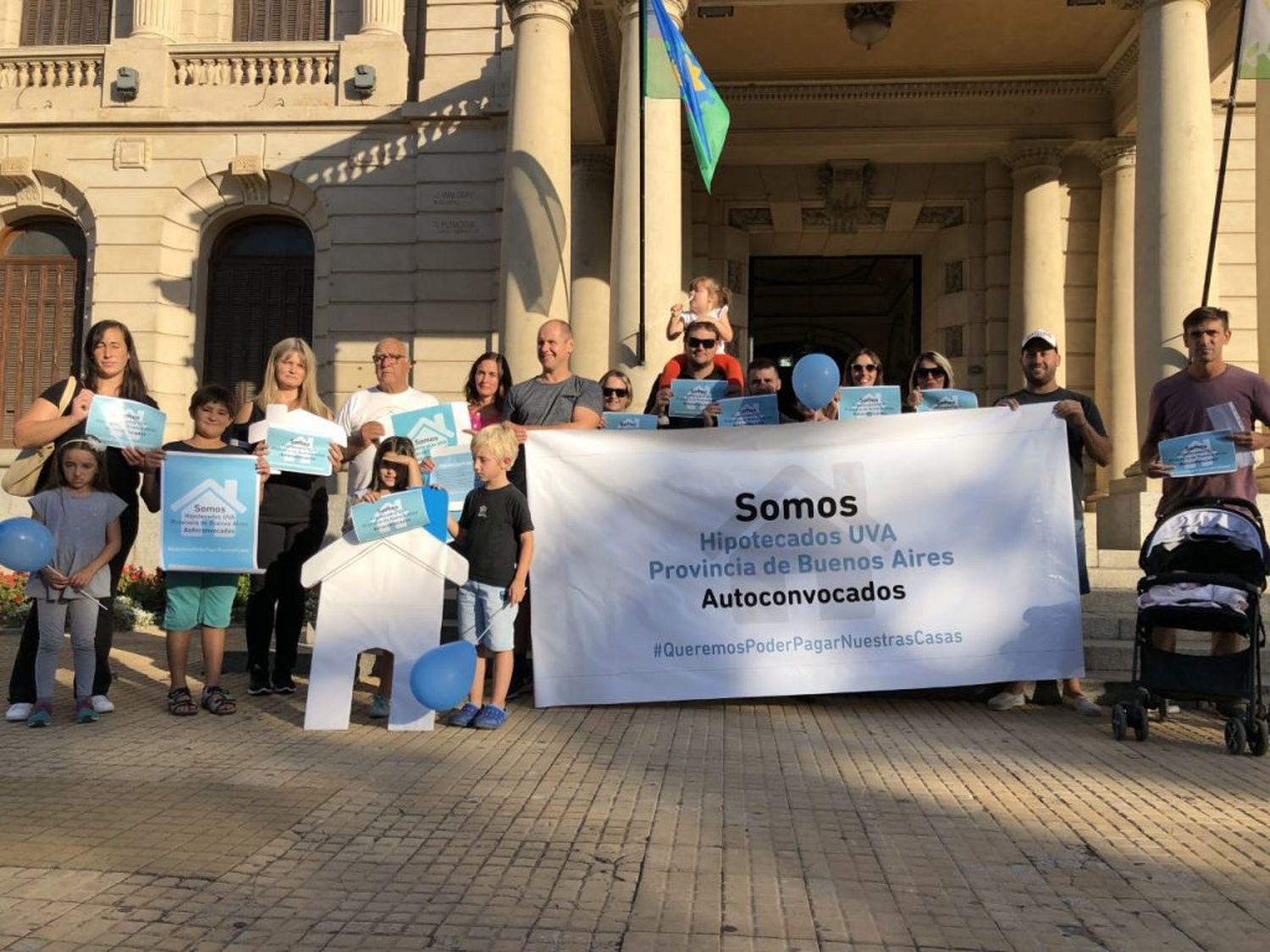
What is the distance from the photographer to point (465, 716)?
5715 mm

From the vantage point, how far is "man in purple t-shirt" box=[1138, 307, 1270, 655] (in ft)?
19.4

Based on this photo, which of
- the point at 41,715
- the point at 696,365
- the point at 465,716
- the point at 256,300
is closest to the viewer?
the point at 41,715

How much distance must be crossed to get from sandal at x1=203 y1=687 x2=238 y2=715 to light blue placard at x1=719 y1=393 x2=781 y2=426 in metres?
3.29

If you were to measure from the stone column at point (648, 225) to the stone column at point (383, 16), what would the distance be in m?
6.59

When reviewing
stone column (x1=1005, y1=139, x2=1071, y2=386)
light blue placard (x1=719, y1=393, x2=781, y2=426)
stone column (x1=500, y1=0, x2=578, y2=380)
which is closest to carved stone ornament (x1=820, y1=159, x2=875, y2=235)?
stone column (x1=1005, y1=139, x2=1071, y2=386)

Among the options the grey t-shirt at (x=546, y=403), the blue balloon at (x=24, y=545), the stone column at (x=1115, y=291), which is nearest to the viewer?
the blue balloon at (x=24, y=545)

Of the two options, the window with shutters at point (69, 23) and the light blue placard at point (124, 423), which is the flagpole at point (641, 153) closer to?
the light blue placard at point (124, 423)

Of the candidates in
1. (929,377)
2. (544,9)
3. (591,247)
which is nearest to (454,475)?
(929,377)

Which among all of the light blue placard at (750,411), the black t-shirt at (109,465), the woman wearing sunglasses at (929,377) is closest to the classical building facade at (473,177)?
the woman wearing sunglasses at (929,377)

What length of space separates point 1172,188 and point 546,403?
6.92 meters

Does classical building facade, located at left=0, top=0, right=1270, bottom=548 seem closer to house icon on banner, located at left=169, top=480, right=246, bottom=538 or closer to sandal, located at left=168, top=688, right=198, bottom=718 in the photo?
house icon on banner, located at left=169, top=480, right=246, bottom=538

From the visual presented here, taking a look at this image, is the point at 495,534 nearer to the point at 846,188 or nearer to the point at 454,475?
the point at 454,475

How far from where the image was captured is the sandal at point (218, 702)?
5949 millimetres

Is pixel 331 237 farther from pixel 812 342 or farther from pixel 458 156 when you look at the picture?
pixel 812 342
